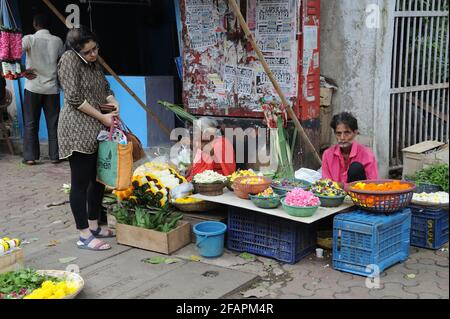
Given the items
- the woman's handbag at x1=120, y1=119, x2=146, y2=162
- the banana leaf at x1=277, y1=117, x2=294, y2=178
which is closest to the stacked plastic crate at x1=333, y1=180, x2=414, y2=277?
the banana leaf at x1=277, y1=117, x2=294, y2=178

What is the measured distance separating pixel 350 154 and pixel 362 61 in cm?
160

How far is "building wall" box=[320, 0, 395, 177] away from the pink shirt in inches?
48.1

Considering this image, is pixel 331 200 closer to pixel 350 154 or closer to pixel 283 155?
pixel 350 154

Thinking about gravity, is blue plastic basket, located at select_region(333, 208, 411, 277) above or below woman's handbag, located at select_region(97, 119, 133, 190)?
below

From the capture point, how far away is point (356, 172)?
471cm

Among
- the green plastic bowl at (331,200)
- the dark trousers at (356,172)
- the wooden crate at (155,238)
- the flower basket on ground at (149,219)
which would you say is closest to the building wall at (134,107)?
the flower basket on ground at (149,219)

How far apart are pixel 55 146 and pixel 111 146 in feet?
14.0

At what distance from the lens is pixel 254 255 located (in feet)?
15.3

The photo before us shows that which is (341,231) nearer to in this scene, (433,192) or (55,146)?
(433,192)

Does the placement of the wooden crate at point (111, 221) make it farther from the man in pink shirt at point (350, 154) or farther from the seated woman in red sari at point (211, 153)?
the man in pink shirt at point (350, 154)

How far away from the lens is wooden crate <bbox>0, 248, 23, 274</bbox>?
404cm

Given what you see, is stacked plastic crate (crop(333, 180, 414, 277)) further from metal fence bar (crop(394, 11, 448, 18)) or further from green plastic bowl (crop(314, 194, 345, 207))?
metal fence bar (crop(394, 11, 448, 18))

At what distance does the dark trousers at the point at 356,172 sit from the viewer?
471 cm

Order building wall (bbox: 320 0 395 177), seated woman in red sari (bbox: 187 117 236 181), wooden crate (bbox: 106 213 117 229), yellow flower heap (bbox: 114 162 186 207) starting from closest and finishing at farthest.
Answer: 1. yellow flower heap (bbox: 114 162 186 207)
2. wooden crate (bbox: 106 213 117 229)
3. seated woman in red sari (bbox: 187 117 236 181)
4. building wall (bbox: 320 0 395 177)
